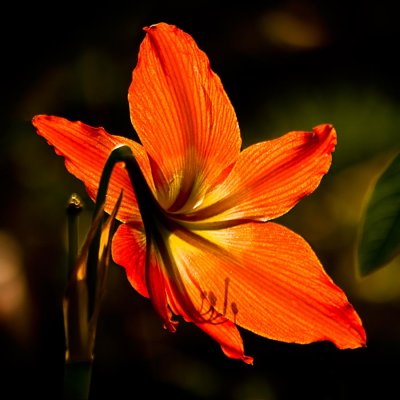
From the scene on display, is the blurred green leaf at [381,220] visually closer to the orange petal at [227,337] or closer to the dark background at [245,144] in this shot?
the orange petal at [227,337]

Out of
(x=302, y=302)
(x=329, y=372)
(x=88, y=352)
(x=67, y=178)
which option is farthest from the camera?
(x=67, y=178)

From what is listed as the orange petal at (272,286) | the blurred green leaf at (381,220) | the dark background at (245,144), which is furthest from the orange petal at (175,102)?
the dark background at (245,144)

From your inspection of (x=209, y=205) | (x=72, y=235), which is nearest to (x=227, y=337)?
(x=209, y=205)

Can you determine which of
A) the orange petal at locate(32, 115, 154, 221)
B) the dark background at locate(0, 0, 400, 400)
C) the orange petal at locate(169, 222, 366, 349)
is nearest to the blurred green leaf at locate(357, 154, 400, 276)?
the orange petal at locate(169, 222, 366, 349)

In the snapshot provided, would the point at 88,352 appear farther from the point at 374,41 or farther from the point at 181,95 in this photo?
the point at 374,41

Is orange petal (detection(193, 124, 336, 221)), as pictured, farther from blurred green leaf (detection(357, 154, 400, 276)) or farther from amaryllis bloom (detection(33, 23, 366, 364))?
blurred green leaf (detection(357, 154, 400, 276))

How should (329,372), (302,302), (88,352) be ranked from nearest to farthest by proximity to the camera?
1. (88,352)
2. (302,302)
3. (329,372)

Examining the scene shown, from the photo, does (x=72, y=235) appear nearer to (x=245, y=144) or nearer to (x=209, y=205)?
(x=209, y=205)

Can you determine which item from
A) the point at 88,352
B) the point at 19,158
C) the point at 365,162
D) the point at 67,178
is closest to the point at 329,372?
the point at 365,162

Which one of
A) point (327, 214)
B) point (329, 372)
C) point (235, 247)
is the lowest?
point (329, 372)
